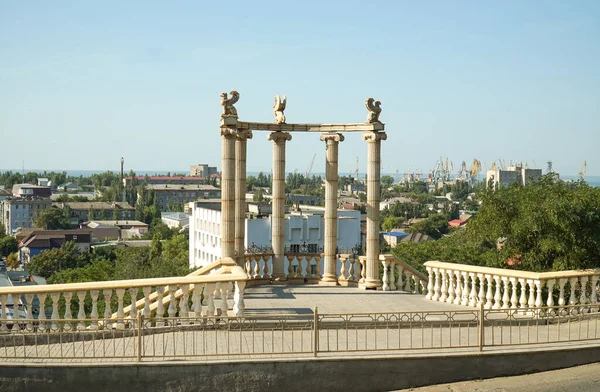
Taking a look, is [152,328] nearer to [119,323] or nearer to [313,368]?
[119,323]

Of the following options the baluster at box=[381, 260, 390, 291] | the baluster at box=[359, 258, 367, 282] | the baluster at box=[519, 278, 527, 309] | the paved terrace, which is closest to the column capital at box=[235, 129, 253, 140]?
the paved terrace

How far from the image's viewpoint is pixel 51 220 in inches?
7244

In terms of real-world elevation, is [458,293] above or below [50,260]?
above

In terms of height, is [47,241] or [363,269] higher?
[363,269]

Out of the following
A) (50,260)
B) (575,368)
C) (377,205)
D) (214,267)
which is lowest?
(50,260)

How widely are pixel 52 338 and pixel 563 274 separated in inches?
428

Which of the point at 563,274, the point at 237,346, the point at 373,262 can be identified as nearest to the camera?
the point at 237,346

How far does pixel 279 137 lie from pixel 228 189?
2.48 meters

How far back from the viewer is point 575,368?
1416 centimetres

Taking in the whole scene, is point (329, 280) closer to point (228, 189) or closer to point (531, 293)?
point (228, 189)

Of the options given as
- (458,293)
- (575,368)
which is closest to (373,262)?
(458,293)

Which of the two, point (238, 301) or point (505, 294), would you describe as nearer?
point (238, 301)

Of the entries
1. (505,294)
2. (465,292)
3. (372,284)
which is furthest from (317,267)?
(505,294)

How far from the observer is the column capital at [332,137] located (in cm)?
2203
